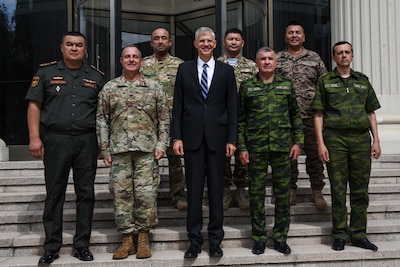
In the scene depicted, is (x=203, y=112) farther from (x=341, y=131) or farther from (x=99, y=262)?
(x=99, y=262)

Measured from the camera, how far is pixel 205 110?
337 cm

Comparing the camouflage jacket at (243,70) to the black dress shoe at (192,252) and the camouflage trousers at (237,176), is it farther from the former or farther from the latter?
the black dress shoe at (192,252)

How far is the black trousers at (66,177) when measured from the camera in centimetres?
338

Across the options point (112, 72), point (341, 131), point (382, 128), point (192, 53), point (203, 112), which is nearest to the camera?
point (203, 112)

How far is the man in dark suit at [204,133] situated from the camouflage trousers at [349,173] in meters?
0.91

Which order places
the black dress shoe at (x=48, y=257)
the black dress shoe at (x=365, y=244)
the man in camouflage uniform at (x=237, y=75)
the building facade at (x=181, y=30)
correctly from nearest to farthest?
the black dress shoe at (x=48, y=257)
the black dress shoe at (x=365, y=244)
the man in camouflage uniform at (x=237, y=75)
the building facade at (x=181, y=30)

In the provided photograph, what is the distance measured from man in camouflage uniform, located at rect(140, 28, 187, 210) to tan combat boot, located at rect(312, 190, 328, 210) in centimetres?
134

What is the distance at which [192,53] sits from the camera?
9.34 metres

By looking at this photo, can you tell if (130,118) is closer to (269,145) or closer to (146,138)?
(146,138)

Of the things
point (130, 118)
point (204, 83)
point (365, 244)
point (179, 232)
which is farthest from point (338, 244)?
point (130, 118)

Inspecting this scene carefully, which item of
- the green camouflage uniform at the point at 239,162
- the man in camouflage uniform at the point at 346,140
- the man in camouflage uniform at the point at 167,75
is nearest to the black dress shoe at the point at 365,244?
the man in camouflage uniform at the point at 346,140

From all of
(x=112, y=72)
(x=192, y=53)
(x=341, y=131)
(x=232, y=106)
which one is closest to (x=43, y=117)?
(x=232, y=106)

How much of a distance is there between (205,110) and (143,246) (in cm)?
122

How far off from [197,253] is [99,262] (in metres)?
0.79
